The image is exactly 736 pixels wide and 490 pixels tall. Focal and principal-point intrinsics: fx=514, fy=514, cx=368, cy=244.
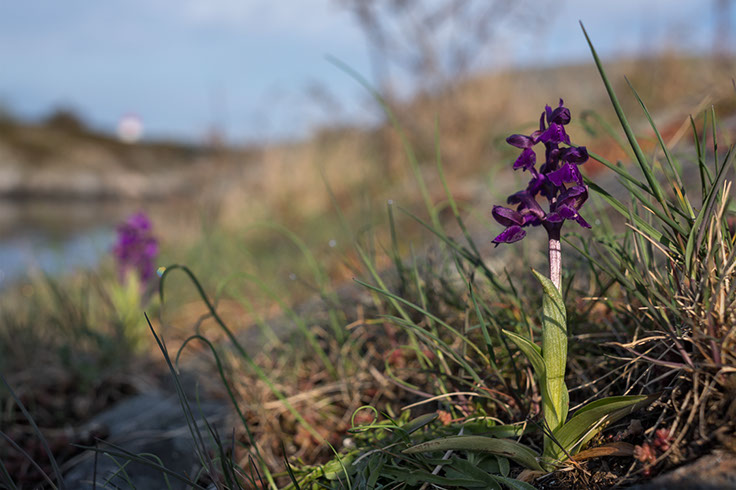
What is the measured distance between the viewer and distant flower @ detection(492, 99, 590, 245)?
3.23 feet

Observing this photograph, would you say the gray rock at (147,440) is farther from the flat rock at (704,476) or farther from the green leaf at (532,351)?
the flat rock at (704,476)

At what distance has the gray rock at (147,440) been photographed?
1.51 meters

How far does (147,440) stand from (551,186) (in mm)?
1544

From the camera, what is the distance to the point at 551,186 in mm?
1031

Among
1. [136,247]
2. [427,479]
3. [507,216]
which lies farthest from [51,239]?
[507,216]

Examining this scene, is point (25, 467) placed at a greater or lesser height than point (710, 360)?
lesser

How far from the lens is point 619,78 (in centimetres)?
956

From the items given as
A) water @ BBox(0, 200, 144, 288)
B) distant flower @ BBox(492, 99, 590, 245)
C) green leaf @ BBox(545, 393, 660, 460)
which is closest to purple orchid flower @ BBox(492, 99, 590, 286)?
distant flower @ BBox(492, 99, 590, 245)

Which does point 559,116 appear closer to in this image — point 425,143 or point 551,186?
point 551,186

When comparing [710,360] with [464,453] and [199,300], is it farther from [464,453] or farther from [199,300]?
[199,300]

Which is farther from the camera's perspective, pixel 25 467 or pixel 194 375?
pixel 194 375

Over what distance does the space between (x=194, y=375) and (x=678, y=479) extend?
2097 mm

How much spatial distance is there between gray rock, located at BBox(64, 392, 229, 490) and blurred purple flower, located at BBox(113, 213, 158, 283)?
1138 millimetres

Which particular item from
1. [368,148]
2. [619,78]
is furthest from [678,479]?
[619,78]
